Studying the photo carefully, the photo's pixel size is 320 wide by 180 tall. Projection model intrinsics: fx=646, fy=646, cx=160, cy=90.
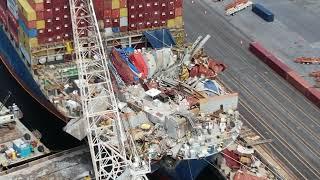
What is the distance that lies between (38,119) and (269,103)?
2992 cm

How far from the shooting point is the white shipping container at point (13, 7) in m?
82.4

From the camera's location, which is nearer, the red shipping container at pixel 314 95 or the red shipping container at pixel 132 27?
the red shipping container at pixel 314 95

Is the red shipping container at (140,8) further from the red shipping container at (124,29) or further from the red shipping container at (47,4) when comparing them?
the red shipping container at (47,4)

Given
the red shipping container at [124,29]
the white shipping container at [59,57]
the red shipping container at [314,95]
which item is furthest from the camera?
the red shipping container at [124,29]

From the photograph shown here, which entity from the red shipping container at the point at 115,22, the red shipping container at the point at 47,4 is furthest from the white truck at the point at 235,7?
the red shipping container at the point at 47,4

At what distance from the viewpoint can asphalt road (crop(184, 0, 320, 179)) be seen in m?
74.9

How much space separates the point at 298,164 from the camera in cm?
7312

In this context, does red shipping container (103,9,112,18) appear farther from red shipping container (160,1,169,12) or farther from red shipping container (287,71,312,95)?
red shipping container (287,71,312,95)

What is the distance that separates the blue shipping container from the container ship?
25.7 m

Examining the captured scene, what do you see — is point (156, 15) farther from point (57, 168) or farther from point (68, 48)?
point (57, 168)

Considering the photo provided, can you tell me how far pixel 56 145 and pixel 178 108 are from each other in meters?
17.4

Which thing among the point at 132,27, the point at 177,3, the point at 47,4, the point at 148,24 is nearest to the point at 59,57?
the point at 47,4

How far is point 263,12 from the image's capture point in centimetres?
10869

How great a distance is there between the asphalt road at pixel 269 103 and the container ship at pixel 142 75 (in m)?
6.26
